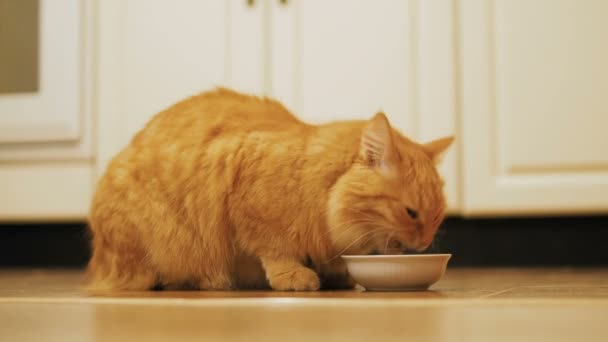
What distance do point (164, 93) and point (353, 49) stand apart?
60 centimetres

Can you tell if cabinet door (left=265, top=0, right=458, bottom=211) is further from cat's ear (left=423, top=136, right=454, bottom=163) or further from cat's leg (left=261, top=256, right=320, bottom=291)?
cat's leg (left=261, top=256, right=320, bottom=291)

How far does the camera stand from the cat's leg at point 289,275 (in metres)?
1.35

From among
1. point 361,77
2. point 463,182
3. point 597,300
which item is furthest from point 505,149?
point 597,300

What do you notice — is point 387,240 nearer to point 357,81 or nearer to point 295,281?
point 295,281

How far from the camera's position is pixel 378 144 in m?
1.32

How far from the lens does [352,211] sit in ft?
4.33

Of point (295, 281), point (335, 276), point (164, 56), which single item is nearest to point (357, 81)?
point (164, 56)

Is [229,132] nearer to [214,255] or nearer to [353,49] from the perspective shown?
[214,255]

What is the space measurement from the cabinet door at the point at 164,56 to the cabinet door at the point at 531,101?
66 cm

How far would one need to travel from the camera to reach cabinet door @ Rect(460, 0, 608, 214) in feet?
7.54

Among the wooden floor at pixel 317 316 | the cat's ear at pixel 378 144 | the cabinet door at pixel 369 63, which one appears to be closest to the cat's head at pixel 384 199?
the cat's ear at pixel 378 144

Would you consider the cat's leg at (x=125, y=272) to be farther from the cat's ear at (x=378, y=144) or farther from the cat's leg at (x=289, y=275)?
the cat's ear at (x=378, y=144)

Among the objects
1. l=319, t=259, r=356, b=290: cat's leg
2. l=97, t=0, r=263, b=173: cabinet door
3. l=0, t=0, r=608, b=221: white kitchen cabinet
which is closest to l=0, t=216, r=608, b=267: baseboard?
l=0, t=0, r=608, b=221: white kitchen cabinet

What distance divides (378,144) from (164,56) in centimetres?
135
